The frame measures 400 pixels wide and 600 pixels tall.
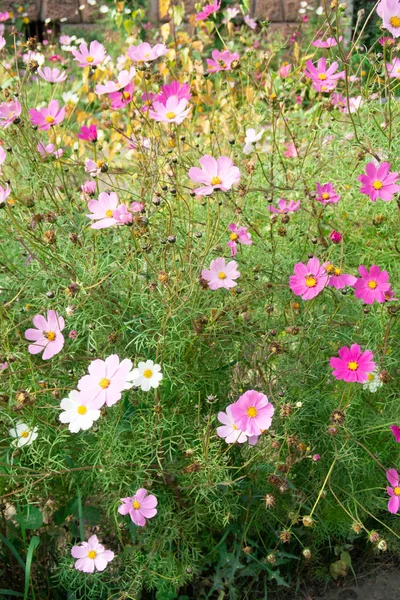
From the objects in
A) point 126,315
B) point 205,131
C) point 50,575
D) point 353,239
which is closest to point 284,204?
point 353,239

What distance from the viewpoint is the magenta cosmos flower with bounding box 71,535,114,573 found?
1.36 metres

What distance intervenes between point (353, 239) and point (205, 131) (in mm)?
1214

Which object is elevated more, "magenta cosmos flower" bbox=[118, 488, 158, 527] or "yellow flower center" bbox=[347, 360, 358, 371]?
"yellow flower center" bbox=[347, 360, 358, 371]

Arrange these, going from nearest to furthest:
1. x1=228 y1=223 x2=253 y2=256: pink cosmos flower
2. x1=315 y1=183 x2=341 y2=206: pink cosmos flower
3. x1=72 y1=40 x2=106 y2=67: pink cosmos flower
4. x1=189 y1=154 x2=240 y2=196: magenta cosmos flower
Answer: x1=189 y1=154 x2=240 y2=196: magenta cosmos flower, x1=228 y1=223 x2=253 y2=256: pink cosmos flower, x1=315 y1=183 x2=341 y2=206: pink cosmos flower, x1=72 y1=40 x2=106 y2=67: pink cosmos flower

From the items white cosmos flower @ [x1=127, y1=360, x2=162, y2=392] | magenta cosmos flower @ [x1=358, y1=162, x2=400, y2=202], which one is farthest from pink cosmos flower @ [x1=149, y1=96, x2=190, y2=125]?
white cosmos flower @ [x1=127, y1=360, x2=162, y2=392]

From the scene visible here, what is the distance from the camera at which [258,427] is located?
1251 mm

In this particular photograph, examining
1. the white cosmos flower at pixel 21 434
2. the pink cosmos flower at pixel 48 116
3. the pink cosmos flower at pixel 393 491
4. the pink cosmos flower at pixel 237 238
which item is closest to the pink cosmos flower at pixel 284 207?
the pink cosmos flower at pixel 237 238

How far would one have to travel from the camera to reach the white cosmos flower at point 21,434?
134 centimetres

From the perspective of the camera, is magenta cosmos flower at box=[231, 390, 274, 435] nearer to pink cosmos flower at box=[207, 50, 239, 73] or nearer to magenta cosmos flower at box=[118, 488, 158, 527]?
magenta cosmos flower at box=[118, 488, 158, 527]

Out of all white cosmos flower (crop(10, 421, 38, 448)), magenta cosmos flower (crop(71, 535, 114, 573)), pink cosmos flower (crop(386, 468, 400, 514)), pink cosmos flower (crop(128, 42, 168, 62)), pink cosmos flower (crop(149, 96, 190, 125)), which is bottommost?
magenta cosmos flower (crop(71, 535, 114, 573))

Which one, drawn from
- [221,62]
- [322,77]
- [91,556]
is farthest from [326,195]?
[91,556]

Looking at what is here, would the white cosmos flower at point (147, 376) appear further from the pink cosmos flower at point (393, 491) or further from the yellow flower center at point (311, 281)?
the pink cosmos flower at point (393, 491)

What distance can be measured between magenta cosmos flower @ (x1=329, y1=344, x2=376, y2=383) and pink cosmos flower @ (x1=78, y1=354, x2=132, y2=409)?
395 millimetres

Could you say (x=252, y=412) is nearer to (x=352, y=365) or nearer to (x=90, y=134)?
(x=352, y=365)
